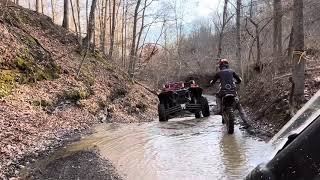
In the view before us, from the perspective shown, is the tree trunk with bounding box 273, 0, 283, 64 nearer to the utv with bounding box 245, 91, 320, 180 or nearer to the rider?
the rider

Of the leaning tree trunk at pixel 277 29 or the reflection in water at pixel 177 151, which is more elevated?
the leaning tree trunk at pixel 277 29

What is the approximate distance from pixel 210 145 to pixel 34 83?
853 centimetres

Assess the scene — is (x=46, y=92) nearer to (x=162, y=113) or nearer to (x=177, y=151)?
(x=162, y=113)

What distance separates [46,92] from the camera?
53.5 ft

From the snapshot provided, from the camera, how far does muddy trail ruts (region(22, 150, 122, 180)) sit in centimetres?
763

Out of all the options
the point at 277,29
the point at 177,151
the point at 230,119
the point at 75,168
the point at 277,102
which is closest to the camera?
the point at 75,168

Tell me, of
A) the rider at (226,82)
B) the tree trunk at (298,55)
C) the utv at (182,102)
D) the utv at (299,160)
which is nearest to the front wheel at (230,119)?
A: the rider at (226,82)

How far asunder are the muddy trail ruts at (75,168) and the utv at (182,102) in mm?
7559

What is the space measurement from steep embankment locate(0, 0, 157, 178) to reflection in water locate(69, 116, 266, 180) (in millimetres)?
1306

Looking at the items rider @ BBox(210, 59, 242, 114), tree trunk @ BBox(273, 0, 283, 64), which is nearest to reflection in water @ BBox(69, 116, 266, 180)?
rider @ BBox(210, 59, 242, 114)

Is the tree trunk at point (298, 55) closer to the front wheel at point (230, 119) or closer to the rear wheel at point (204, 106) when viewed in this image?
the front wheel at point (230, 119)

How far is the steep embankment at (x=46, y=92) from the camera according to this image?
11202 millimetres

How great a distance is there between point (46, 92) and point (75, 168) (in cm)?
865

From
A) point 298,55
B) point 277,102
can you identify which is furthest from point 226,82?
point 277,102
